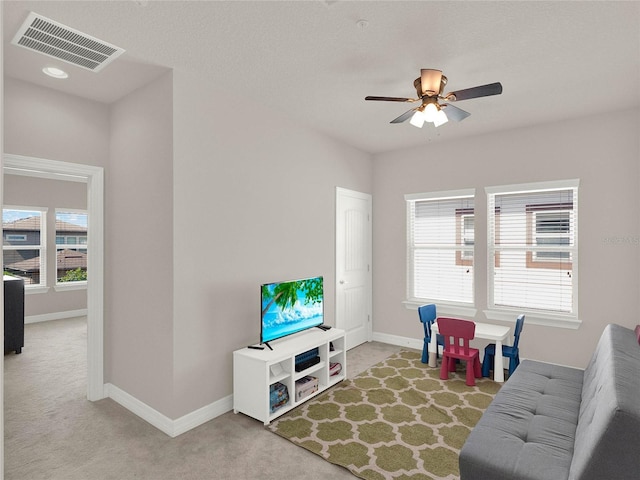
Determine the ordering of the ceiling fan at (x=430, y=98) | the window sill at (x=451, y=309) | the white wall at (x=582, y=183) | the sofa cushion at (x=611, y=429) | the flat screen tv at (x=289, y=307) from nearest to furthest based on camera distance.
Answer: the sofa cushion at (x=611, y=429) < the ceiling fan at (x=430, y=98) < the flat screen tv at (x=289, y=307) < the white wall at (x=582, y=183) < the window sill at (x=451, y=309)

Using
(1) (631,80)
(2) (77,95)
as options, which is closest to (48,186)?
(2) (77,95)

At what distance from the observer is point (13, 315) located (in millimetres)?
4797

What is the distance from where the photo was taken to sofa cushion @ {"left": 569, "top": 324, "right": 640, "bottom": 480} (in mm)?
1556

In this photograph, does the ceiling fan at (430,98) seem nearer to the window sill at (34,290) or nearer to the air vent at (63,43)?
the air vent at (63,43)

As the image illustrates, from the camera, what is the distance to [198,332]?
10.0ft

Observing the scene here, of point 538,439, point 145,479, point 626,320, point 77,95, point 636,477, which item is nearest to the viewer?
point 636,477

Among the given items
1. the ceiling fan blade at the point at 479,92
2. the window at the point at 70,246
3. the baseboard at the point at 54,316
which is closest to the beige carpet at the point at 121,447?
the ceiling fan blade at the point at 479,92

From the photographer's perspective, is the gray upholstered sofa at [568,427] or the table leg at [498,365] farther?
the table leg at [498,365]

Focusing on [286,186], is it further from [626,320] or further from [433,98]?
[626,320]

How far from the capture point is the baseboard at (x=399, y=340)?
5033 mm

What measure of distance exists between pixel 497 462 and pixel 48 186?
7.98 m

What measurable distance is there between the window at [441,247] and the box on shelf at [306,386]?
216 cm

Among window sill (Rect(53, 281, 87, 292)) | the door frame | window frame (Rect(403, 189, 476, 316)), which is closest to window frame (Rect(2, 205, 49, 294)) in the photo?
window sill (Rect(53, 281, 87, 292))

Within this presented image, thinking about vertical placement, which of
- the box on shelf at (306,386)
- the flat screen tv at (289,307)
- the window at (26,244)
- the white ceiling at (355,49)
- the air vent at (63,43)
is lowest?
the box on shelf at (306,386)
